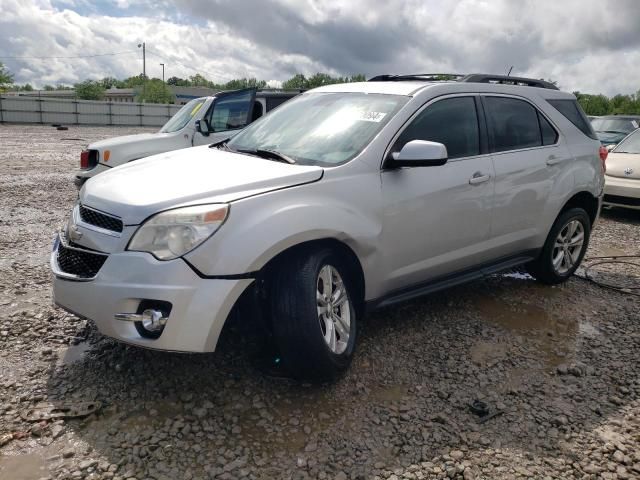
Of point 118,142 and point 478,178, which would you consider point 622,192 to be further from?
point 118,142

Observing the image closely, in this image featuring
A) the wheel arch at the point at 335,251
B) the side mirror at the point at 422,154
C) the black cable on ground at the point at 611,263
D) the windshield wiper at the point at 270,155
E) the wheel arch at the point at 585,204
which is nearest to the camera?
the wheel arch at the point at 335,251

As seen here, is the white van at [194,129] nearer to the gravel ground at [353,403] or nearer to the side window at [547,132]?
the gravel ground at [353,403]

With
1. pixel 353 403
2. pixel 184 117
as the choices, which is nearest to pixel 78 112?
pixel 184 117

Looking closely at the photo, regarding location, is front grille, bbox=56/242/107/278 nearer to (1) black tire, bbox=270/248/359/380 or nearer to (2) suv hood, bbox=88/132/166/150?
(1) black tire, bbox=270/248/359/380

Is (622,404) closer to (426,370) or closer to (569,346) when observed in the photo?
(569,346)

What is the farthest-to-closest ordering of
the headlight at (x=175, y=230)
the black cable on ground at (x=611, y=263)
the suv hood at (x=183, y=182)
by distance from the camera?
the black cable on ground at (x=611, y=263)
the suv hood at (x=183, y=182)
the headlight at (x=175, y=230)

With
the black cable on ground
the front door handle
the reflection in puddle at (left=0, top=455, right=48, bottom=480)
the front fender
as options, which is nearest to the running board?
the front fender

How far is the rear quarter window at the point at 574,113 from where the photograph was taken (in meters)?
4.76

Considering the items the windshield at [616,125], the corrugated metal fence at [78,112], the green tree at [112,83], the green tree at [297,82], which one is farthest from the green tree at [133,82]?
the windshield at [616,125]

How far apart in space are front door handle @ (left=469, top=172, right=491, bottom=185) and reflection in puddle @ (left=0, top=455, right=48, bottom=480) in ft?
10.1

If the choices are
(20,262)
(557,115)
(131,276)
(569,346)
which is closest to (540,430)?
(569,346)

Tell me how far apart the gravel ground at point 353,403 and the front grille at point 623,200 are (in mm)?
4777

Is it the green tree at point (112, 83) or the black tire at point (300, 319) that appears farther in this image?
the green tree at point (112, 83)

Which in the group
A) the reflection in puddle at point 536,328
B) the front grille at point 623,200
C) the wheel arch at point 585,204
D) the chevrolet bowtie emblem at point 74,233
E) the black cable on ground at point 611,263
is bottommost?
the reflection in puddle at point 536,328
